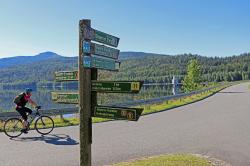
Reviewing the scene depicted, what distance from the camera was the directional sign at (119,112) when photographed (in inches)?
227

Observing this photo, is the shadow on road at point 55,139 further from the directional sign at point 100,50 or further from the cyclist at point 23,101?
the directional sign at point 100,50

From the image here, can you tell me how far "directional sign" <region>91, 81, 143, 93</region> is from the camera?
5.66m

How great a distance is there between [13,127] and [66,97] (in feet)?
24.6

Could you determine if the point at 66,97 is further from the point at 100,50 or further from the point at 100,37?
the point at 100,37

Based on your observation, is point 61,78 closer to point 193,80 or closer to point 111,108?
point 111,108

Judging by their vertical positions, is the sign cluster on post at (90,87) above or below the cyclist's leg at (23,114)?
above

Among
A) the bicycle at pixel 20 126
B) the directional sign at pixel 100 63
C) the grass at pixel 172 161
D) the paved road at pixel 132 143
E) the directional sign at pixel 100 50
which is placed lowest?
the paved road at pixel 132 143

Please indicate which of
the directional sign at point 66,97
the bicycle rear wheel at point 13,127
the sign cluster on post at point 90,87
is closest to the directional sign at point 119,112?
the sign cluster on post at point 90,87

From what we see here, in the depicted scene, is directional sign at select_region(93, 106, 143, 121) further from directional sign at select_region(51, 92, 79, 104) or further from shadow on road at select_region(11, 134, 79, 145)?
shadow on road at select_region(11, 134, 79, 145)

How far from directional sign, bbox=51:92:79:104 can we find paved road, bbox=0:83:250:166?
7.69 feet

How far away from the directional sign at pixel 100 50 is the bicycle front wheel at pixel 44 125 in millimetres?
7705

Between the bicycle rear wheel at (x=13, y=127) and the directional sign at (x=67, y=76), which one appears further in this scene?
the bicycle rear wheel at (x=13, y=127)

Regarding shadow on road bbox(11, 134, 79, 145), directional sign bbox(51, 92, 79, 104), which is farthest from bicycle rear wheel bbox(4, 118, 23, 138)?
directional sign bbox(51, 92, 79, 104)

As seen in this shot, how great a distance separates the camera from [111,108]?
5988 millimetres
